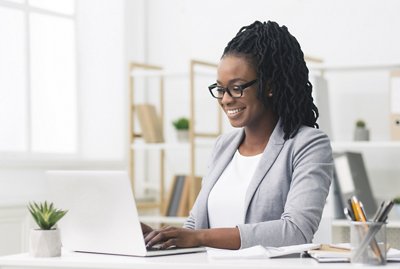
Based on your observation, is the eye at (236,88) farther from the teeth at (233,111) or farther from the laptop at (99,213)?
the laptop at (99,213)

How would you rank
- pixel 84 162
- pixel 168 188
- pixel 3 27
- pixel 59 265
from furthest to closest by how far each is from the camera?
1. pixel 168 188
2. pixel 84 162
3. pixel 3 27
4. pixel 59 265

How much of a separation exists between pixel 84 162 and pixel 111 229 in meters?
2.51

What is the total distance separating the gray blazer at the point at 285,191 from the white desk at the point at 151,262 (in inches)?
10.3

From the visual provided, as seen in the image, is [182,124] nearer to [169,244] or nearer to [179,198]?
[179,198]

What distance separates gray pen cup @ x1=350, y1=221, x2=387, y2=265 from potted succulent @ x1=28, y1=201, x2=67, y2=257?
2.44ft

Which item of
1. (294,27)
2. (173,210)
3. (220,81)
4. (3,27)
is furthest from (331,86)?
(220,81)

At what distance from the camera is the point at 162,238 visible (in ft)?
6.66

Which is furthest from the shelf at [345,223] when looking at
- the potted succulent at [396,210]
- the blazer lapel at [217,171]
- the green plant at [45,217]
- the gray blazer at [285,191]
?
the green plant at [45,217]

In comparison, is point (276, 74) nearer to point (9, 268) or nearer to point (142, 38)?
point (9, 268)

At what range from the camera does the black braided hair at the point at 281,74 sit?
2402 millimetres


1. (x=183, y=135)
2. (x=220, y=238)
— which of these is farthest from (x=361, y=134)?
(x=220, y=238)

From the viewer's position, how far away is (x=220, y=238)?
210 cm

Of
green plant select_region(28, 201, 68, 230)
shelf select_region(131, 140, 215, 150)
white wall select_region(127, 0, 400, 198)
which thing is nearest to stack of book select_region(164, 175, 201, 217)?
shelf select_region(131, 140, 215, 150)

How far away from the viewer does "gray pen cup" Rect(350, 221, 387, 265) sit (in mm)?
1792
